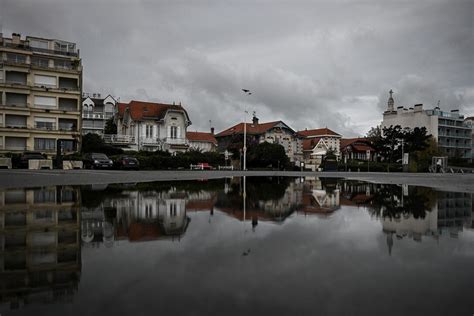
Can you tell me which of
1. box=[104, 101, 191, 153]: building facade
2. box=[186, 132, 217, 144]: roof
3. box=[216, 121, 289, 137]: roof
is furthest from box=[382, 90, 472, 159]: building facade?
box=[104, 101, 191, 153]: building facade

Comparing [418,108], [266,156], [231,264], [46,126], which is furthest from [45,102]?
[418,108]

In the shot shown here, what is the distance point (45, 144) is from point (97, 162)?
20128 mm

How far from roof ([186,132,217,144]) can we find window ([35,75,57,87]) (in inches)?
1380

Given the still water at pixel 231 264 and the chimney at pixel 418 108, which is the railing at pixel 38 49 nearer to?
the still water at pixel 231 264

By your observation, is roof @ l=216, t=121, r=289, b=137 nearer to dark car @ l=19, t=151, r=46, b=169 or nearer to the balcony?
the balcony

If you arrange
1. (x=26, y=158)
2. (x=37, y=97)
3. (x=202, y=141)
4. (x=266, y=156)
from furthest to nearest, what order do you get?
(x=202, y=141) → (x=266, y=156) → (x=37, y=97) → (x=26, y=158)

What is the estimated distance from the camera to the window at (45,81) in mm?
51812

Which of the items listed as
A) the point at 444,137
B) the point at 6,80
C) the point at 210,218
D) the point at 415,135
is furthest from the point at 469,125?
the point at 210,218

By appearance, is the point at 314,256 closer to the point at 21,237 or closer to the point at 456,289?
the point at 456,289

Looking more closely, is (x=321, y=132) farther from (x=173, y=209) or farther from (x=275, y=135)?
(x=173, y=209)

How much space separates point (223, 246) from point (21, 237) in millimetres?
3190

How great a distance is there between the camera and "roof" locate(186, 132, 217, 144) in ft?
278

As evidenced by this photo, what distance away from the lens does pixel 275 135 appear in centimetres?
7969

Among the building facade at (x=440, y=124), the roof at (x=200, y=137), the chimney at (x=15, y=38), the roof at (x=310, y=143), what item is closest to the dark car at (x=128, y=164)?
the chimney at (x=15, y=38)
